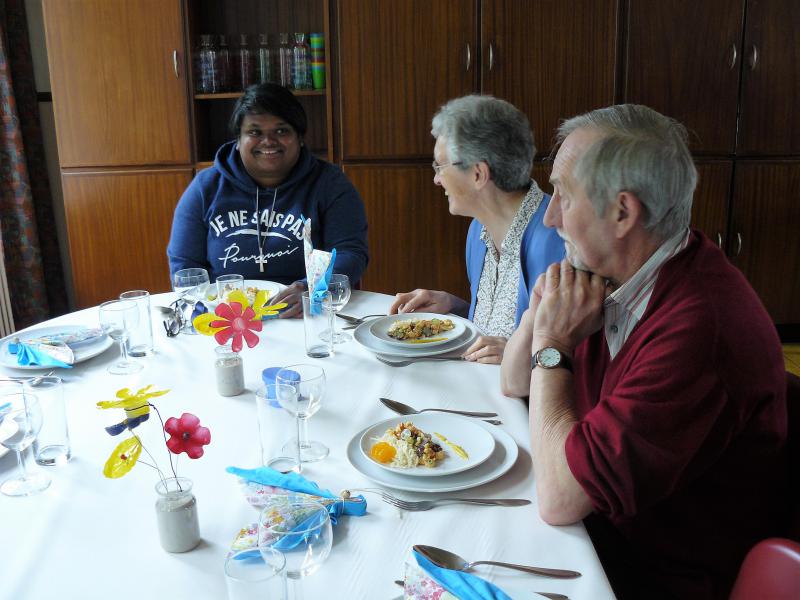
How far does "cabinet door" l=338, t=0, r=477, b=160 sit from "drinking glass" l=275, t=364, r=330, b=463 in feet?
8.21

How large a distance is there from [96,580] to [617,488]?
0.67m

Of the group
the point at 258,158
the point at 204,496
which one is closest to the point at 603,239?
the point at 204,496

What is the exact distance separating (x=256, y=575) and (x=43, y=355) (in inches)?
39.3

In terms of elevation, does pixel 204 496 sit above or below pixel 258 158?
below

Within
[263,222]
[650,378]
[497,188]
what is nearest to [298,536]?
[650,378]

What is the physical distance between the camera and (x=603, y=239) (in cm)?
117

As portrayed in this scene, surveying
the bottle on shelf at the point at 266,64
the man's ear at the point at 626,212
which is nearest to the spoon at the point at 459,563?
the man's ear at the point at 626,212

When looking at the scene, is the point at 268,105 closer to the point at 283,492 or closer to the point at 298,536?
the point at 283,492

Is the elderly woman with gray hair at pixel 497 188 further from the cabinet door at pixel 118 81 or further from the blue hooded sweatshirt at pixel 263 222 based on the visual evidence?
the cabinet door at pixel 118 81

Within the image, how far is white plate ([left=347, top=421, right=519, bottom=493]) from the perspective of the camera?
1004 millimetres

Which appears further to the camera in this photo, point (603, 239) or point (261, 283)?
point (261, 283)

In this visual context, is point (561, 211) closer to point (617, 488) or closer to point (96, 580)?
point (617, 488)

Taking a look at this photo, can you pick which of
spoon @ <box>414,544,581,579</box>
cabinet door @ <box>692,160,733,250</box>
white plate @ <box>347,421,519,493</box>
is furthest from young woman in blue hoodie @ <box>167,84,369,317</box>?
cabinet door @ <box>692,160,733,250</box>

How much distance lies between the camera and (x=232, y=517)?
0.95m
